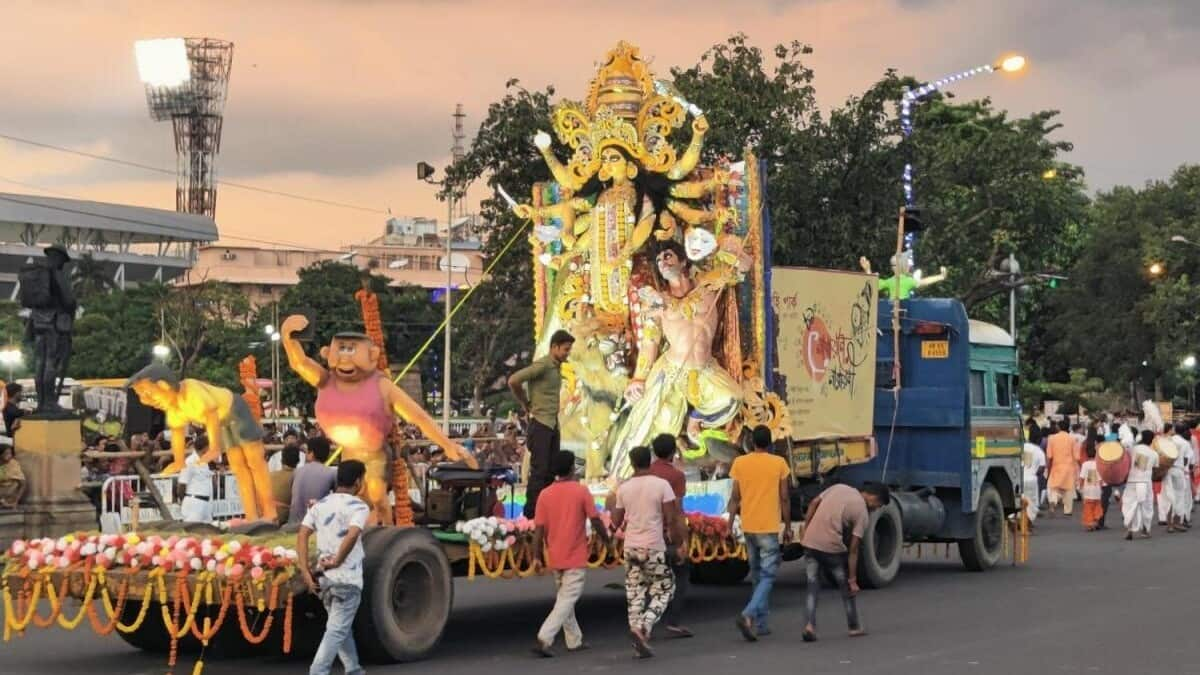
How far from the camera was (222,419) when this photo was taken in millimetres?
14383

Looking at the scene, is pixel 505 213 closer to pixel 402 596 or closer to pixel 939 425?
pixel 939 425

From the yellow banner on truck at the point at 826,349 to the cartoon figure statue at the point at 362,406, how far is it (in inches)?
225

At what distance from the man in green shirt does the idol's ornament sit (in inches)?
128

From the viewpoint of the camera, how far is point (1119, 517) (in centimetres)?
3130

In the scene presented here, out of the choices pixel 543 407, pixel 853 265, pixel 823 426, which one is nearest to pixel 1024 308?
pixel 853 265

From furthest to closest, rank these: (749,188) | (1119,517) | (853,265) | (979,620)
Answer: (853,265) < (1119,517) < (749,188) < (979,620)

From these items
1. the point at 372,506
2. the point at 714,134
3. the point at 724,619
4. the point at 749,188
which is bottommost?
the point at 724,619

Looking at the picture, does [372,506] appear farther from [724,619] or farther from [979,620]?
[979,620]

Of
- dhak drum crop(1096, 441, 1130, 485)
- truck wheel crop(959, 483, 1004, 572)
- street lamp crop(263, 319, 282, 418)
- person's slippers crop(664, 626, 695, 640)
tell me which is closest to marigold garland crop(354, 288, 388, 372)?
person's slippers crop(664, 626, 695, 640)

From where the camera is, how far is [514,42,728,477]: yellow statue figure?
19.5 metres

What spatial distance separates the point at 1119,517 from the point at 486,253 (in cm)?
1306

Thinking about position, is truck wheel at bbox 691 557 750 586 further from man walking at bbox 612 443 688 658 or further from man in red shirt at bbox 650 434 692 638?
man walking at bbox 612 443 688 658

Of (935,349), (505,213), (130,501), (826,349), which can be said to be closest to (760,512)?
(826,349)

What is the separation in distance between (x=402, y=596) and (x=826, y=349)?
24.4ft
